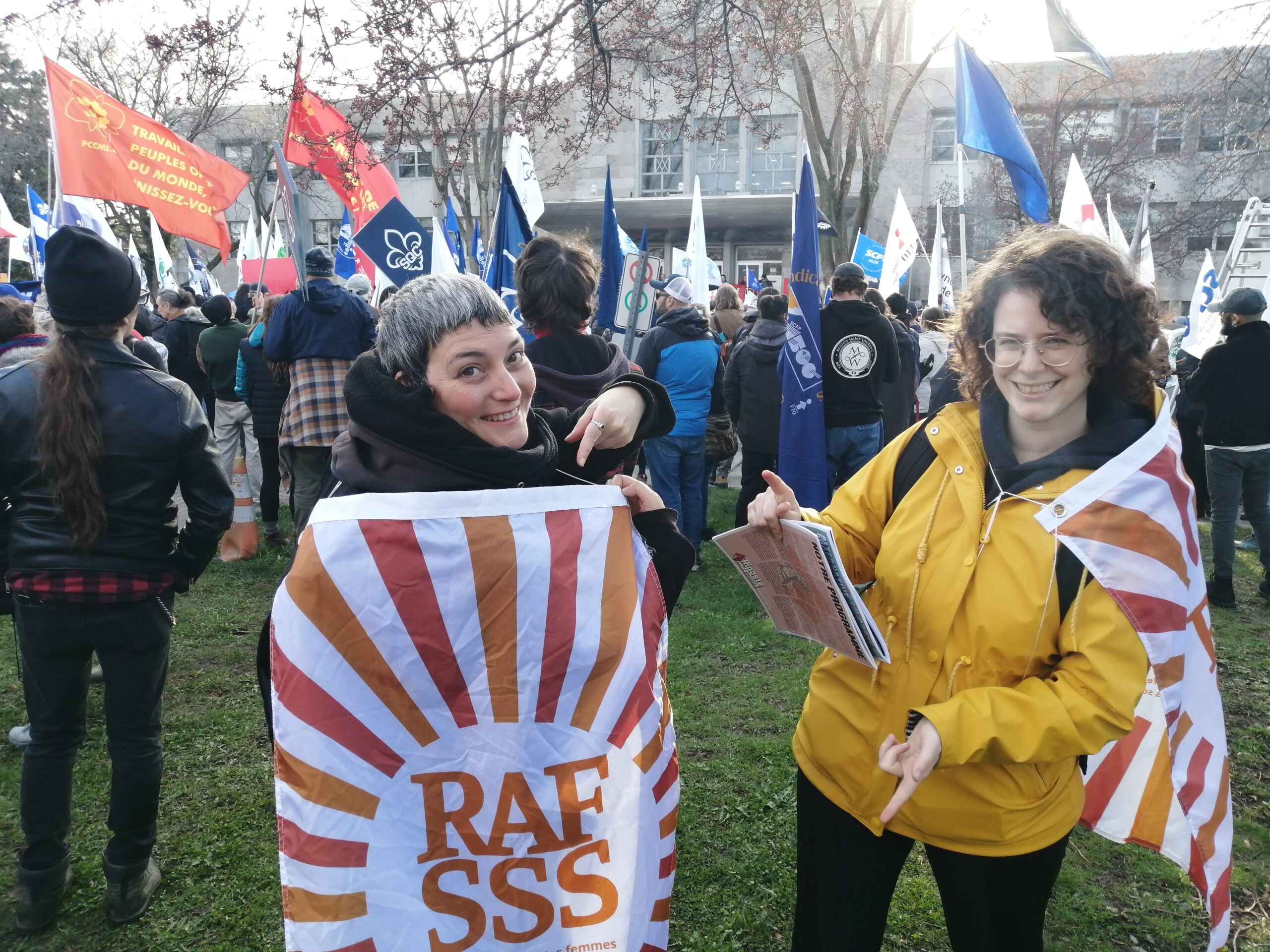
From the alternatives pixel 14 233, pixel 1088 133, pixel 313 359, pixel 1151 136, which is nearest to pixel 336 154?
pixel 313 359

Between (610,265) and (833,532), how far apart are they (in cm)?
480

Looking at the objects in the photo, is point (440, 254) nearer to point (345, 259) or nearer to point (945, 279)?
point (345, 259)

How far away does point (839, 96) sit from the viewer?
11.4 m

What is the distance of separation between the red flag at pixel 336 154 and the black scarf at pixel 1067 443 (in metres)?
3.17

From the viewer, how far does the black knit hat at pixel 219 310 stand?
7408 mm

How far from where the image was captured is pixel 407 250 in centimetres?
696

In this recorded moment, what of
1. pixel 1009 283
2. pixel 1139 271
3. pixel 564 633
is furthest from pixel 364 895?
pixel 1139 271

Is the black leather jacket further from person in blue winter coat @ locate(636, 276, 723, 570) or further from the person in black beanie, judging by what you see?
person in blue winter coat @ locate(636, 276, 723, 570)

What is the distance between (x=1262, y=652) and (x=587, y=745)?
5.64m

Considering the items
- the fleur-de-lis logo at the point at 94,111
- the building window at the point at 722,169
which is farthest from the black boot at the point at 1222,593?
the building window at the point at 722,169

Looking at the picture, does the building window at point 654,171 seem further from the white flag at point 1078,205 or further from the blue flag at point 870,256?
the white flag at point 1078,205

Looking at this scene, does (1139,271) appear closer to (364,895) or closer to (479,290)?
(479,290)

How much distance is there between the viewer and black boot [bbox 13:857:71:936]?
2947mm

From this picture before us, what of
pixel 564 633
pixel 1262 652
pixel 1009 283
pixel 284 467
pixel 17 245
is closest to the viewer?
pixel 564 633
